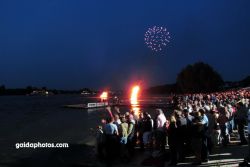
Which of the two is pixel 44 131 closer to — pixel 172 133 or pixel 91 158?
pixel 91 158

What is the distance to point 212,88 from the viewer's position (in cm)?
12281

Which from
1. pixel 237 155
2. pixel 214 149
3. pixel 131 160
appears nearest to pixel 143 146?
pixel 131 160

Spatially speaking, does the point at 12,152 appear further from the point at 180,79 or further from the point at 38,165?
the point at 180,79

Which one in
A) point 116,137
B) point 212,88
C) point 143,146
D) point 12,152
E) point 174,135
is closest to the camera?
point 174,135

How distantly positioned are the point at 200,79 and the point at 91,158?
108 metres

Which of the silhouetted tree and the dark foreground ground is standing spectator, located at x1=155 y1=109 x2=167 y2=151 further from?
the silhouetted tree

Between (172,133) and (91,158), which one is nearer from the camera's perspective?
(172,133)

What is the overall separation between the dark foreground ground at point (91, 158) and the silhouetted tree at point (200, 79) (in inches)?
4041

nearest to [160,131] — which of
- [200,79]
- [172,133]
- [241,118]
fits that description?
[172,133]

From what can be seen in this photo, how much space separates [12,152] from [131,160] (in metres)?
10.3

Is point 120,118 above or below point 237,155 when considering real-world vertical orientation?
above

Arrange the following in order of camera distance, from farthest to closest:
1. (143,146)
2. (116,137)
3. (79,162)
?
1. (79,162)
2. (143,146)
3. (116,137)

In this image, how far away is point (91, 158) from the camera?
18.3 metres

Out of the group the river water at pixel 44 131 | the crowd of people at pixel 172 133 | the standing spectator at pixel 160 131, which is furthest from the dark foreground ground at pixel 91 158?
the river water at pixel 44 131
